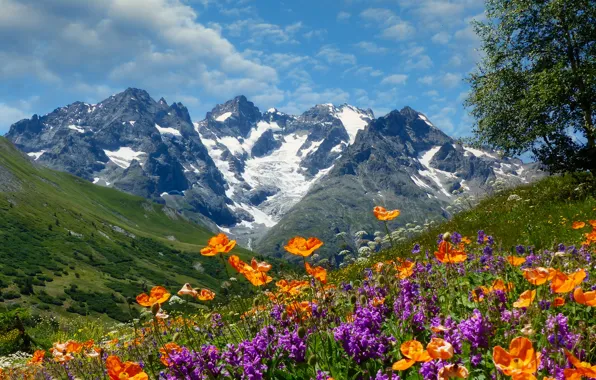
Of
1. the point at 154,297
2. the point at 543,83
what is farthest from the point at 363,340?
the point at 543,83

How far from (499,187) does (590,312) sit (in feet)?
65.7

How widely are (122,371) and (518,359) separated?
243cm

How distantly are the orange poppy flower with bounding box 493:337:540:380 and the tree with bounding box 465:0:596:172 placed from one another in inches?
823

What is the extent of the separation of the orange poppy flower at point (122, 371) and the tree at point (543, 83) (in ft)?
70.7

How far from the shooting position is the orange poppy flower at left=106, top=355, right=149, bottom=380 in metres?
2.92

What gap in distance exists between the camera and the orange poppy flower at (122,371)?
9.57 feet

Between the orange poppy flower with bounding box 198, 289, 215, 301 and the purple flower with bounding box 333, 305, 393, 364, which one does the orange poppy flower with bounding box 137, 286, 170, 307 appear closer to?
the orange poppy flower with bounding box 198, 289, 215, 301

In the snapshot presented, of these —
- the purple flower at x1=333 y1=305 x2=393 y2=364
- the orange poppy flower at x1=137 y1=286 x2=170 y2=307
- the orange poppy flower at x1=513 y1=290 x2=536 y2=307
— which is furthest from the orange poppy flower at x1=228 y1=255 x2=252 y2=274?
the orange poppy flower at x1=513 y1=290 x2=536 y2=307

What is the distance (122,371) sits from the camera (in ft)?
9.91

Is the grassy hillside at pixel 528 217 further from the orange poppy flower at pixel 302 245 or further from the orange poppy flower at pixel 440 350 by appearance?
the orange poppy flower at pixel 440 350

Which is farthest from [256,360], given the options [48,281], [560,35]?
[48,281]

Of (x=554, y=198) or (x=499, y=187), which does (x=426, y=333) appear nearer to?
(x=554, y=198)

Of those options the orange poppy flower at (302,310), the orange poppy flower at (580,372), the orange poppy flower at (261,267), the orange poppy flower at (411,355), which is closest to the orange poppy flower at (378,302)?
the orange poppy flower at (302,310)

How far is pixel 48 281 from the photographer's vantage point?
16825cm
